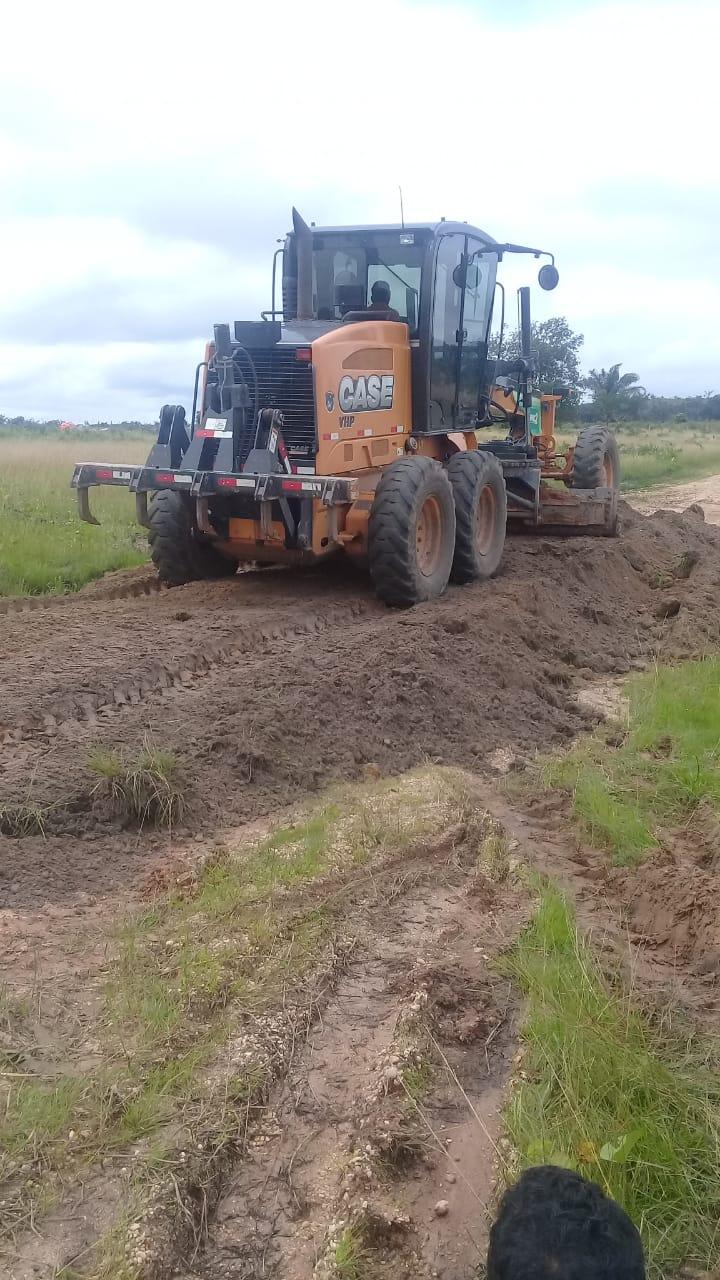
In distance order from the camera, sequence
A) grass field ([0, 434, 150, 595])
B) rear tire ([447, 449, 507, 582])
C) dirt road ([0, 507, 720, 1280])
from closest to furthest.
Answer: dirt road ([0, 507, 720, 1280]) → rear tire ([447, 449, 507, 582]) → grass field ([0, 434, 150, 595])

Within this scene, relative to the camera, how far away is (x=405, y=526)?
8375 mm

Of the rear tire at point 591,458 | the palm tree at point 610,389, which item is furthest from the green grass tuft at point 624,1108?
the palm tree at point 610,389

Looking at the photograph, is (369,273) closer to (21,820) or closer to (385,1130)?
(21,820)

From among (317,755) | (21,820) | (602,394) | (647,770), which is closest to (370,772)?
(317,755)

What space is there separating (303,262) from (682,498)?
45.7ft

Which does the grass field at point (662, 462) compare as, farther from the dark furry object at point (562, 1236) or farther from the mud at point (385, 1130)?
the dark furry object at point (562, 1236)

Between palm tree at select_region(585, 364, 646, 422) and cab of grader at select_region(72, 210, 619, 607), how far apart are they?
1835 inches

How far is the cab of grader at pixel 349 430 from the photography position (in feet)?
27.2

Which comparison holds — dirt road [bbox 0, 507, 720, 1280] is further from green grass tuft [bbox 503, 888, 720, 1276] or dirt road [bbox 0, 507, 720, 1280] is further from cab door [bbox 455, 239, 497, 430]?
cab door [bbox 455, 239, 497, 430]

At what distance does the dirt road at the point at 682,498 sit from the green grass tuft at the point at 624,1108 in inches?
602

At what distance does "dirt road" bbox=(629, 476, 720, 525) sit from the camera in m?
19.4

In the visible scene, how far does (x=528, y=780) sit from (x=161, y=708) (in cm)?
198

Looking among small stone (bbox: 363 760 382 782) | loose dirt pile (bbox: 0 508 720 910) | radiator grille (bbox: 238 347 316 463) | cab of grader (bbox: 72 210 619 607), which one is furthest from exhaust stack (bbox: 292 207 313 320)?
small stone (bbox: 363 760 382 782)

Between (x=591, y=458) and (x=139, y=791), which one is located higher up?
(x=591, y=458)
